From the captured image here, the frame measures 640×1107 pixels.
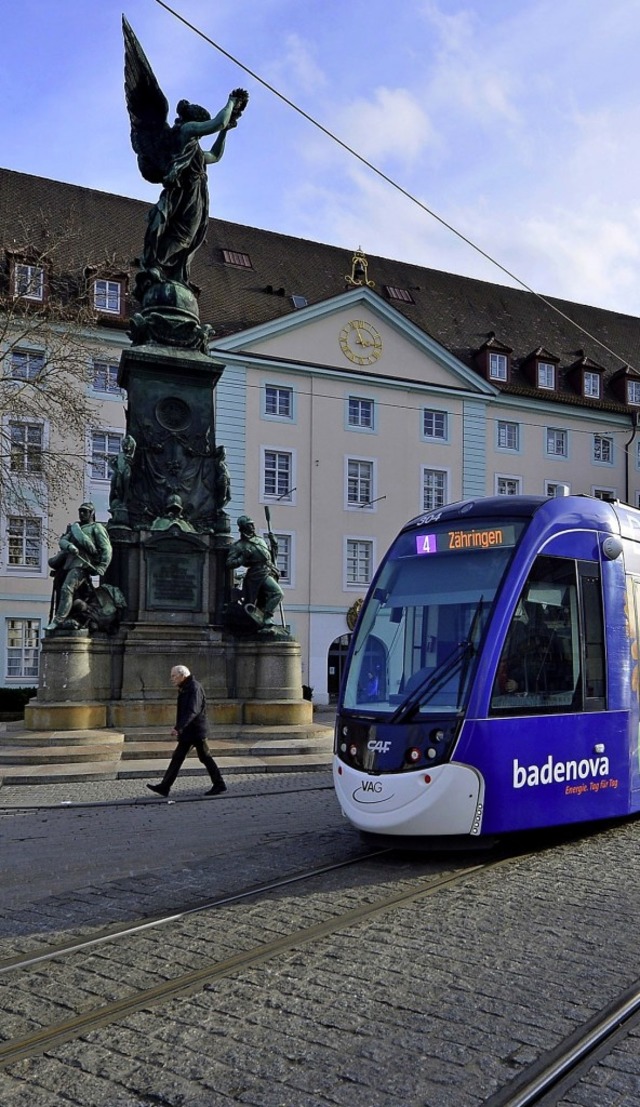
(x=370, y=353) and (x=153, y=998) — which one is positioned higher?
(x=370, y=353)

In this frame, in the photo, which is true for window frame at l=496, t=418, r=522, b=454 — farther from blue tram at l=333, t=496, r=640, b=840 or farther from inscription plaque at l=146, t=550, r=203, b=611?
blue tram at l=333, t=496, r=640, b=840

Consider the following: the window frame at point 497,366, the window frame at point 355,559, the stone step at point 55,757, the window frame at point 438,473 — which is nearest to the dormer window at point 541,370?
the window frame at point 497,366

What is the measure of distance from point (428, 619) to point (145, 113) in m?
15.9

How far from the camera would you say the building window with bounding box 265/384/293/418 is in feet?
135

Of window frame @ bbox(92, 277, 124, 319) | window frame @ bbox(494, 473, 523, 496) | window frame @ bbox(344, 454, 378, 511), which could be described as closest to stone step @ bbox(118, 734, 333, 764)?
window frame @ bbox(344, 454, 378, 511)

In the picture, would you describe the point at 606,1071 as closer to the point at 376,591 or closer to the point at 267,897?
the point at 267,897

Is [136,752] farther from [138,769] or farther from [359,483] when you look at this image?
[359,483]

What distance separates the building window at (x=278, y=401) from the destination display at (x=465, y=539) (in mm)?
32253

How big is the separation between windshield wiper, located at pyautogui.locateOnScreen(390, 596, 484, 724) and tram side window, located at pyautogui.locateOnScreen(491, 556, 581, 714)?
10.3 inches

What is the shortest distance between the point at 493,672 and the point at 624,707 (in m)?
1.79

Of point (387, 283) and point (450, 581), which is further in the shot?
point (387, 283)

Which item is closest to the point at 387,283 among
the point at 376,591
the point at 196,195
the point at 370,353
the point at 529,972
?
the point at 370,353

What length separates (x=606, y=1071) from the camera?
434 cm

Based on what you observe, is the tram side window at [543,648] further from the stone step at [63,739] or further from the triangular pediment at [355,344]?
the triangular pediment at [355,344]
